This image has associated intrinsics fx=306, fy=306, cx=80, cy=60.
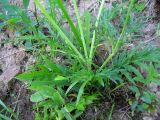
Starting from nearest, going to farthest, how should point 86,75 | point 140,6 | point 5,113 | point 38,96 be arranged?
1. point 86,75
2. point 38,96
3. point 5,113
4. point 140,6

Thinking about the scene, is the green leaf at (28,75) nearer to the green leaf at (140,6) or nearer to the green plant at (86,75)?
the green plant at (86,75)

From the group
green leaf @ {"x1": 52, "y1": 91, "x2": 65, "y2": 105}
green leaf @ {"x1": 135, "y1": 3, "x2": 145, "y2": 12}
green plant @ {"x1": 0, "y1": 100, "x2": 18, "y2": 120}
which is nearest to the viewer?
green leaf @ {"x1": 52, "y1": 91, "x2": 65, "y2": 105}

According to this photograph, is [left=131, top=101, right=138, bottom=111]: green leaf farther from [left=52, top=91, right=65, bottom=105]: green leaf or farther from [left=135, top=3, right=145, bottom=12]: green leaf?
[left=135, top=3, right=145, bottom=12]: green leaf

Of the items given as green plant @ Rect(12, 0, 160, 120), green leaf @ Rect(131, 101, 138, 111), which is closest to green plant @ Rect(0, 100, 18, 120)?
green plant @ Rect(12, 0, 160, 120)

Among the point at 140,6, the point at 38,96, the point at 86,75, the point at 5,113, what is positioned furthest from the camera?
the point at 140,6

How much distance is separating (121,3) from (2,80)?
89 cm

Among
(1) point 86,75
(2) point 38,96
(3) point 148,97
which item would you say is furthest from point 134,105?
(2) point 38,96

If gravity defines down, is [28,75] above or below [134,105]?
above

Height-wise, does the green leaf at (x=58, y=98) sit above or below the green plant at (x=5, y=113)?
above

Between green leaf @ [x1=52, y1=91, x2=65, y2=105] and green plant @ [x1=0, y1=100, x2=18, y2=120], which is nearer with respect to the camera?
green leaf @ [x1=52, y1=91, x2=65, y2=105]

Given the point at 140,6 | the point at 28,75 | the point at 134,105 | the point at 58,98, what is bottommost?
the point at 134,105

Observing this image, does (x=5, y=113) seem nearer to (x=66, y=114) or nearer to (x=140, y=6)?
(x=66, y=114)

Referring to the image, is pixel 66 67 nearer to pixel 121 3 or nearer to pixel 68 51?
pixel 68 51

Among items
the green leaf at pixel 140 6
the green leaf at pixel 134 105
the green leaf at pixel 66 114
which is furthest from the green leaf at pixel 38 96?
the green leaf at pixel 140 6
